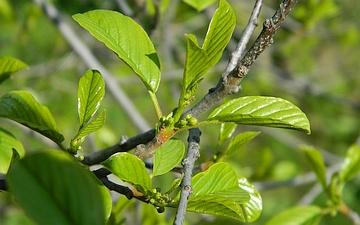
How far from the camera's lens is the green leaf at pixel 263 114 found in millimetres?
728

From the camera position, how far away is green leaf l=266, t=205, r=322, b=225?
1314 mm

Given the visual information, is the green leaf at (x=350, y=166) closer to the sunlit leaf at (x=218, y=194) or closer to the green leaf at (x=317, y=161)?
the green leaf at (x=317, y=161)

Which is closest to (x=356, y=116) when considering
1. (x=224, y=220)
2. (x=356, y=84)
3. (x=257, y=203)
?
(x=356, y=84)

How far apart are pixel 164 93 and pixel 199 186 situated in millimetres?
2155

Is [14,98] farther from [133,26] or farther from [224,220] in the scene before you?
[224,220]

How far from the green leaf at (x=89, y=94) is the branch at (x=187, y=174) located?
18 centimetres

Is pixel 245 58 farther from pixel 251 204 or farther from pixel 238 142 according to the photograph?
pixel 251 204

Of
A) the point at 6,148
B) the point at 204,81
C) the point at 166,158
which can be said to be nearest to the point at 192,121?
the point at 166,158

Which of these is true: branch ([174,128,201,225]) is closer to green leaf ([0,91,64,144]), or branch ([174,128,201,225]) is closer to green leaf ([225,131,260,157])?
green leaf ([225,131,260,157])

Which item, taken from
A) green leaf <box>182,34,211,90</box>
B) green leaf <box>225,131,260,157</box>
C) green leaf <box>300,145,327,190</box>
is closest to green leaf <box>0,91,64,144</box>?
green leaf <box>182,34,211,90</box>

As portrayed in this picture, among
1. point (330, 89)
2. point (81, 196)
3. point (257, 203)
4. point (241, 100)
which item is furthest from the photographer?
point (330, 89)

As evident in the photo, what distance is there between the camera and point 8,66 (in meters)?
0.99

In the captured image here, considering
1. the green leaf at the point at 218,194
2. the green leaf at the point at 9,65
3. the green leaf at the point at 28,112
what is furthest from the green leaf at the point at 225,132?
the green leaf at the point at 9,65

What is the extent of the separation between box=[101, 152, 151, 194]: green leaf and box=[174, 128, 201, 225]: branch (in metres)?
0.07
